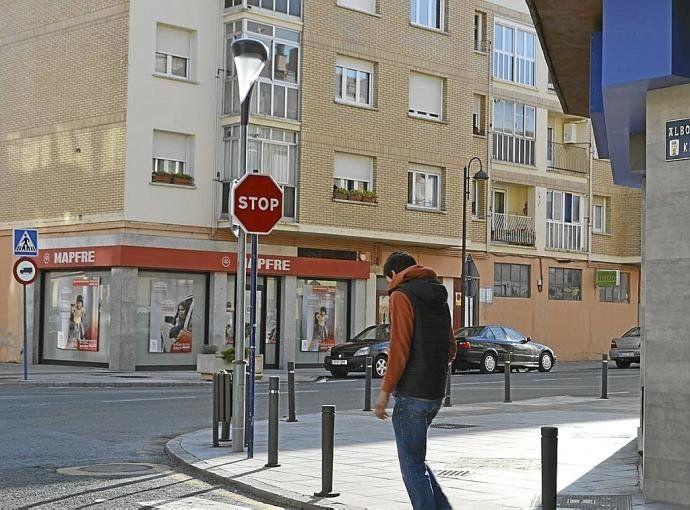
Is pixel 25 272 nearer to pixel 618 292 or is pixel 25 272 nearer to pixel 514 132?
pixel 514 132

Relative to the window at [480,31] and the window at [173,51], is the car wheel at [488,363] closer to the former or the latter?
the window at [173,51]

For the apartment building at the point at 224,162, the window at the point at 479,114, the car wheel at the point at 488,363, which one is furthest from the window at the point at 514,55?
the car wheel at the point at 488,363

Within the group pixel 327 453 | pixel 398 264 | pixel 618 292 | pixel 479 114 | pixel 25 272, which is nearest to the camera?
pixel 398 264

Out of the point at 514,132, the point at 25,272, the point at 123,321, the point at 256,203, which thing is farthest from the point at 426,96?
the point at 256,203

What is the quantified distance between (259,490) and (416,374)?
8.98ft

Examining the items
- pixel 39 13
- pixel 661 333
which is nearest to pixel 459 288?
pixel 39 13

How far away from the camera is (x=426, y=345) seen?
24.6 feet

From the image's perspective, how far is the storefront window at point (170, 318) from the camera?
31.2 m

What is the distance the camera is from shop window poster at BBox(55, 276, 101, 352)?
104ft

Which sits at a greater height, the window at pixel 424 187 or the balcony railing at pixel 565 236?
the window at pixel 424 187

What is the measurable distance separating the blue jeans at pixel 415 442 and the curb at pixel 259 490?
1.37 m

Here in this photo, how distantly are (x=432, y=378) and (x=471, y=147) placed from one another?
32.7 metres

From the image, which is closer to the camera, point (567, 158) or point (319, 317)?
point (319, 317)

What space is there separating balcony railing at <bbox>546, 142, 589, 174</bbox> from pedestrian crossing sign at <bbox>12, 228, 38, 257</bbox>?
77.0 ft
